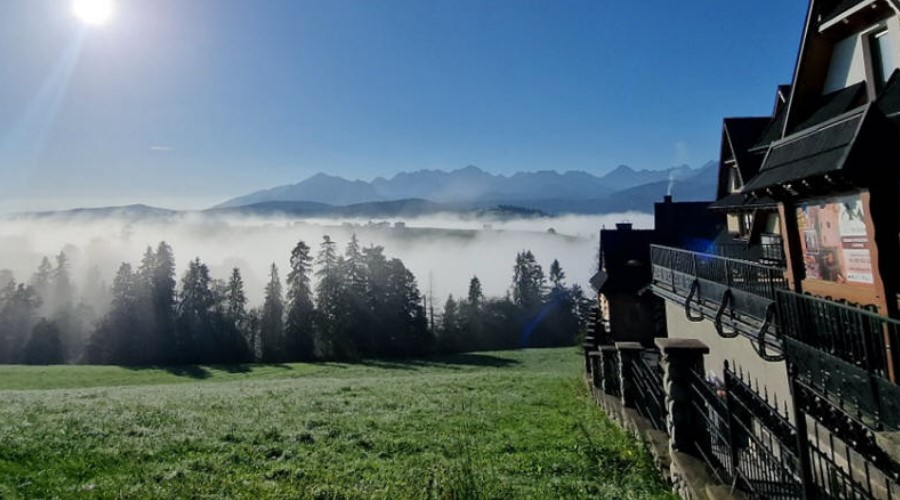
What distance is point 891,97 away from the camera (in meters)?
9.56

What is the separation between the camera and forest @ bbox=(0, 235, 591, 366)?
6412cm

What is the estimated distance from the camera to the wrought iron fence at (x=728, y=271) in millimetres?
12305

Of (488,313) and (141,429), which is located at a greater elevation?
(141,429)

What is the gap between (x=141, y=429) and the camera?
10727 mm

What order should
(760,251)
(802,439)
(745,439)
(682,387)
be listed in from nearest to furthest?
(802,439) → (745,439) → (682,387) → (760,251)

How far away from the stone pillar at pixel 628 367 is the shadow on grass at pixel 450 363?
38.9 m

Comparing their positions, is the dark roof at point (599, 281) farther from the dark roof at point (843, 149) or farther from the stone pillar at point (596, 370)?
the dark roof at point (843, 149)

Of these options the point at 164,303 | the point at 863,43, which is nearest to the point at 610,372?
the point at 863,43

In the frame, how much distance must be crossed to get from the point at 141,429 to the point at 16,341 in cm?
8352

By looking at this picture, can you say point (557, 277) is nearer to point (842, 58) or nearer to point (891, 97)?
point (842, 58)

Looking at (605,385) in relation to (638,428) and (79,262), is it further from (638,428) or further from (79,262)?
(79,262)

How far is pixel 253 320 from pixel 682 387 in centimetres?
7871

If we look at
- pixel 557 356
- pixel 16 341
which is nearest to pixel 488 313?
pixel 557 356

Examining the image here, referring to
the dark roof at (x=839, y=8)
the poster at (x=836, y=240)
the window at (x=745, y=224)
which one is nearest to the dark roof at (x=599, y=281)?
the window at (x=745, y=224)
